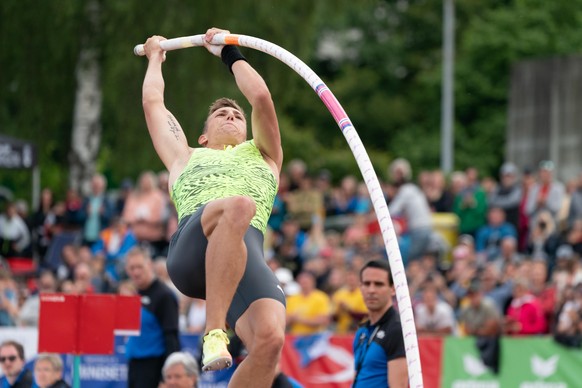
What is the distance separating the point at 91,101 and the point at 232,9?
2815mm

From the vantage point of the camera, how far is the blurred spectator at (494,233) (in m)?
17.4

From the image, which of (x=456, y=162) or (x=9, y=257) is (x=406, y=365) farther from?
(x=456, y=162)

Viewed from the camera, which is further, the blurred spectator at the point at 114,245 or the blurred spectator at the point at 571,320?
the blurred spectator at the point at 114,245

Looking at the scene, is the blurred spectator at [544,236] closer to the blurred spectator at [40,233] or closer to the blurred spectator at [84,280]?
the blurred spectator at [84,280]

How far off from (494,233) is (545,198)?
74 cm

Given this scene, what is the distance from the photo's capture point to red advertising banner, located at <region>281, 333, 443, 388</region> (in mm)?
14539

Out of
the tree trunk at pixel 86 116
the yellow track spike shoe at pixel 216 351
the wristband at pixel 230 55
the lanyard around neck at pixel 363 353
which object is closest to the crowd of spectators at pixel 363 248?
the tree trunk at pixel 86 116

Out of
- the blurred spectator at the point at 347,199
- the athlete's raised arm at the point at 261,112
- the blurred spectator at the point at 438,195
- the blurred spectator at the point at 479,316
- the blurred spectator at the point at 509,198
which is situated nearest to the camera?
the athlete's raised arm at the point at 261,112

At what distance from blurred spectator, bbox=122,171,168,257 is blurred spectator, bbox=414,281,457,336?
485 cm

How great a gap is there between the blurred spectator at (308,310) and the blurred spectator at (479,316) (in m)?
1.53

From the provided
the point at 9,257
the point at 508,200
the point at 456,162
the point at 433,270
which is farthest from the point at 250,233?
the point at 456,162

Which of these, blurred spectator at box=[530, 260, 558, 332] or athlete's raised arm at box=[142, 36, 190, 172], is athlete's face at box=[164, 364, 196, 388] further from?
blurred spectator at box=[530, 260, 558, 332]

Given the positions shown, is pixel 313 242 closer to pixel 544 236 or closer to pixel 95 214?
pixel 544 236

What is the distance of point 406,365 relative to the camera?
29.5ft
